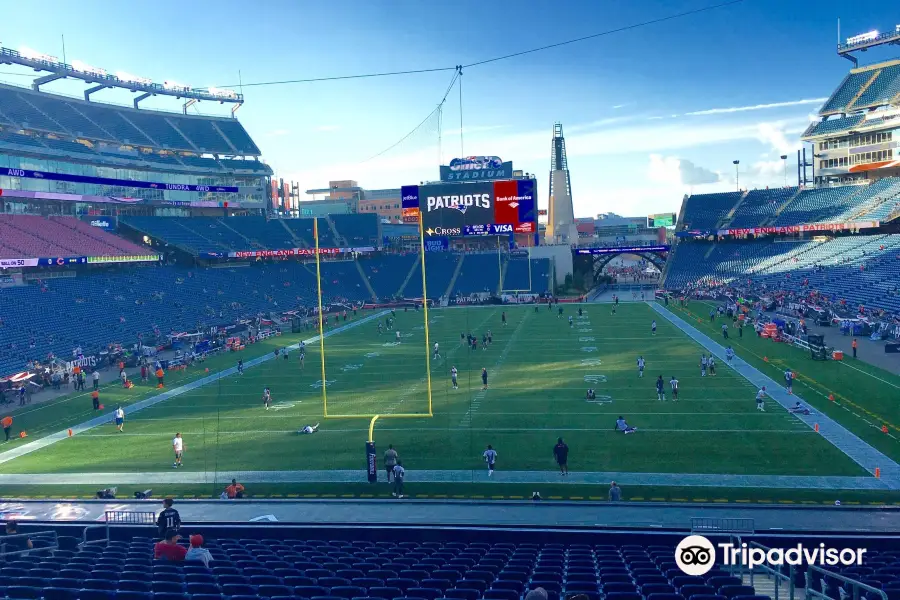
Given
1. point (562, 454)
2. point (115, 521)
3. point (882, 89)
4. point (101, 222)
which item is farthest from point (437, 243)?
point (115, 521)

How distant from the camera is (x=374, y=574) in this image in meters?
8.34

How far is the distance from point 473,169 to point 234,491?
57629mm

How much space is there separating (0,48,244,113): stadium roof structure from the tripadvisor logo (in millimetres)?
59081

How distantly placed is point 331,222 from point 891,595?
73.5 m

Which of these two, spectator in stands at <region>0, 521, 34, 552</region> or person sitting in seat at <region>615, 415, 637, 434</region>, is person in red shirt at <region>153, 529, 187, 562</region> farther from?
person sitting in seat at <region>615, 415, 637, 434</region>

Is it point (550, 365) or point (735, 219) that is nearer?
point (550, 365)

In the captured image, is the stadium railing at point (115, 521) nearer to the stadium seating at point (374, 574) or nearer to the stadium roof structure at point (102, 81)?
the stadium seating at point (374, 574)

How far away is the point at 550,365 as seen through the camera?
31203mm

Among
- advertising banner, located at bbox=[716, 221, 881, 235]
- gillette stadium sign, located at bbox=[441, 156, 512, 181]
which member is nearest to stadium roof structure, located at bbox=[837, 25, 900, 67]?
advertising banner, located at bbox=[716, 221, 881, 235]

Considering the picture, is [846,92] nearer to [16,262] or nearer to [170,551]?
[16,262]

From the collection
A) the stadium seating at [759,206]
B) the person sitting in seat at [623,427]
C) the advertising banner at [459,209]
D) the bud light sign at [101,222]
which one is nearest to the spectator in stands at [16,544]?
the person sitting in seat at [623,427]

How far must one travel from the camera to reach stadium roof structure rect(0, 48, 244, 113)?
53.4 metres

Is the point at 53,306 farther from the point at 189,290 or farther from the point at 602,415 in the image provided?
the point at 602,415

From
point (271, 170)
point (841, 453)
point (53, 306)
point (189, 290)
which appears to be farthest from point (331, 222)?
point (841, 453)
